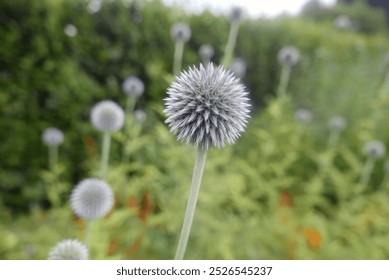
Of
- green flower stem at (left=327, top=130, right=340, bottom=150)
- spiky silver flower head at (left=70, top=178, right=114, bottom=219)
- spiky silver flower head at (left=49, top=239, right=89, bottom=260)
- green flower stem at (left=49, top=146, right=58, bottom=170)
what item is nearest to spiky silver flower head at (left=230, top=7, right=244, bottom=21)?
green flower stem at (left=327, top=130, right=340, bottom=150)

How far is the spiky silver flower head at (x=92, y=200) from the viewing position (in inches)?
62.2

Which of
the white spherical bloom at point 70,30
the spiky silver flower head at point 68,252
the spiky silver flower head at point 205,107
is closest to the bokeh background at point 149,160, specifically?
the white spherical bloom at point 70,30

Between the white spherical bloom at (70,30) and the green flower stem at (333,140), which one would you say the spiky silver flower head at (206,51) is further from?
the green flower stem at (333,140)

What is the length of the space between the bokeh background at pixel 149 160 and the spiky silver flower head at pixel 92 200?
1.02 feet

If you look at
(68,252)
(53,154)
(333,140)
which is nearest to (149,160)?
(53,154)

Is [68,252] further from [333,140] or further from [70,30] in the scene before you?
[333,140]

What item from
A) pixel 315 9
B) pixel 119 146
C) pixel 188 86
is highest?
pixel 315 9

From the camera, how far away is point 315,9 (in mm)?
17422

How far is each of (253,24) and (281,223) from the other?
8.84 ft

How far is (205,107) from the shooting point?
1.10 meters

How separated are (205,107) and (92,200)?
0.71 m

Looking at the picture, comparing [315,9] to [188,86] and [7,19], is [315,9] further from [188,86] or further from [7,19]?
[188,86]

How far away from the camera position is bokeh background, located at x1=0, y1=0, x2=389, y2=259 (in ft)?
8.58

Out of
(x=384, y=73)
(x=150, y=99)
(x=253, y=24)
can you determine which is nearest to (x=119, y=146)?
(x=150, y=99)
